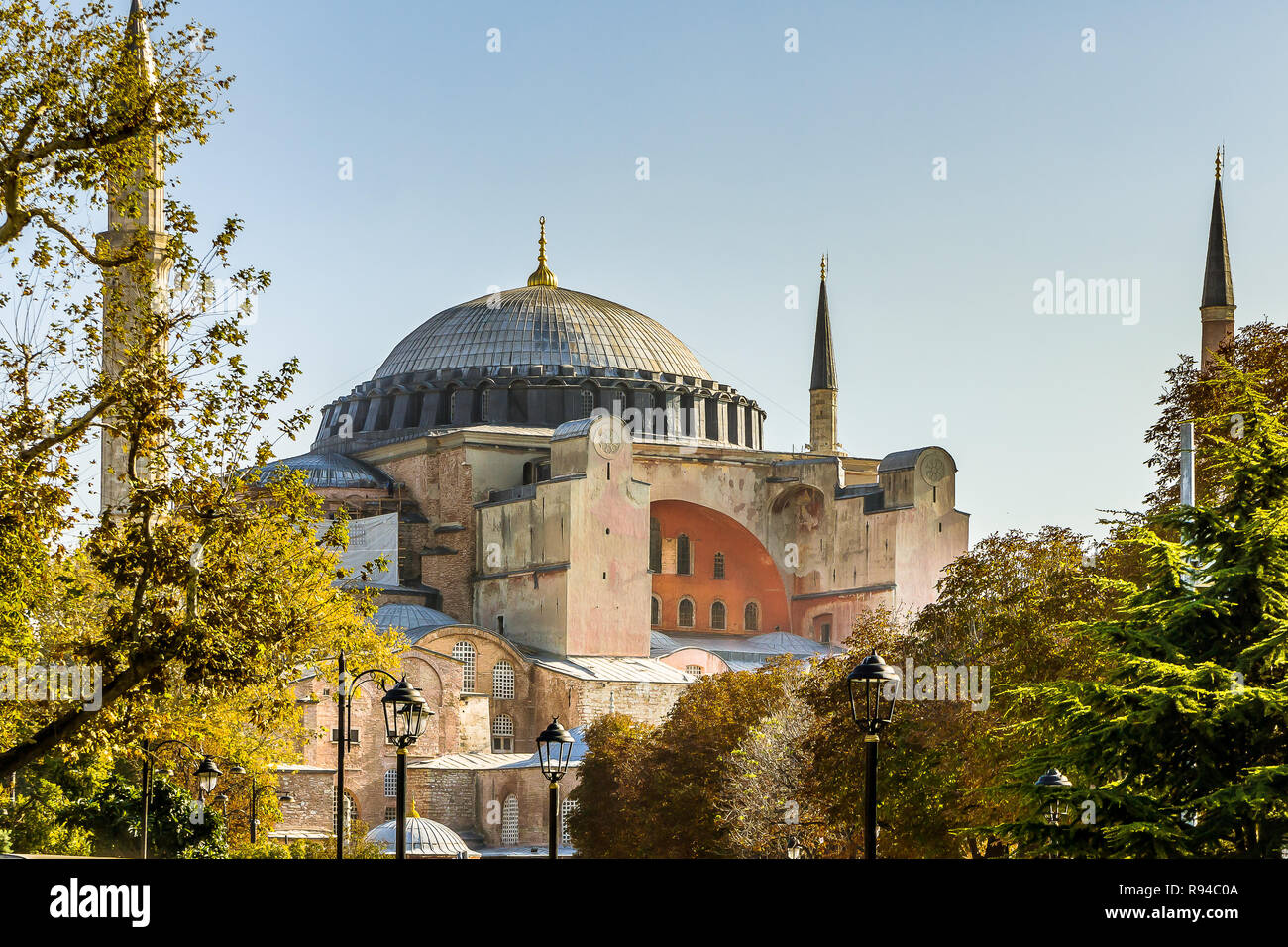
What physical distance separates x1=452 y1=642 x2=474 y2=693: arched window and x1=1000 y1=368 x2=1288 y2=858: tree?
39763 mm

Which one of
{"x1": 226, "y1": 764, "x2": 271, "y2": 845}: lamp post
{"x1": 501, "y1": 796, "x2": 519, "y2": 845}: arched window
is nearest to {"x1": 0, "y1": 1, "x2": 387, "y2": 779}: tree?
{"x1": 226, "y1": 764, "x2": 271, "y2": 845}: lamp post

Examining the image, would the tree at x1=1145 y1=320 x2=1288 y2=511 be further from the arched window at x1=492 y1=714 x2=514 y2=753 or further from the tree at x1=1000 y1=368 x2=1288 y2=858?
the arched window at x1=492 y1=714 x2=514 y2=753

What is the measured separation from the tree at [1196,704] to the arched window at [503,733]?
40.1 m

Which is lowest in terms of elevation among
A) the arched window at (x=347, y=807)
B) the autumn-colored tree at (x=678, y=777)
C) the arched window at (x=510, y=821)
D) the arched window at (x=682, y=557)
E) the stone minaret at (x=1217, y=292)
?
the arched window at (x=510, y=821)

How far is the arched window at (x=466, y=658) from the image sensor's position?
184 ft

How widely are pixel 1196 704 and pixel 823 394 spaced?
56.1 meters

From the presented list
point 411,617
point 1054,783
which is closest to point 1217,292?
point 411,617

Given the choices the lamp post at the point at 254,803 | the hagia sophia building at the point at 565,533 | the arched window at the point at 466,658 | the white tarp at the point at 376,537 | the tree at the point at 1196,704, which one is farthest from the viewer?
the white tarp at the point at 376,537

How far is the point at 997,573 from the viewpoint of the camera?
29.3m

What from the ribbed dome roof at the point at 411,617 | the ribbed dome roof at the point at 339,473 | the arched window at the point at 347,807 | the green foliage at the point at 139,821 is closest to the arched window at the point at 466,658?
the ribbed dome roof at the point at 411,617

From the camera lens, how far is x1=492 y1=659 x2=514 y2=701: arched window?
56.4 meters

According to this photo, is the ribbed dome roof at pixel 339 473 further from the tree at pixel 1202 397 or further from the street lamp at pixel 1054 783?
the street lamp at pixel 1054 783
